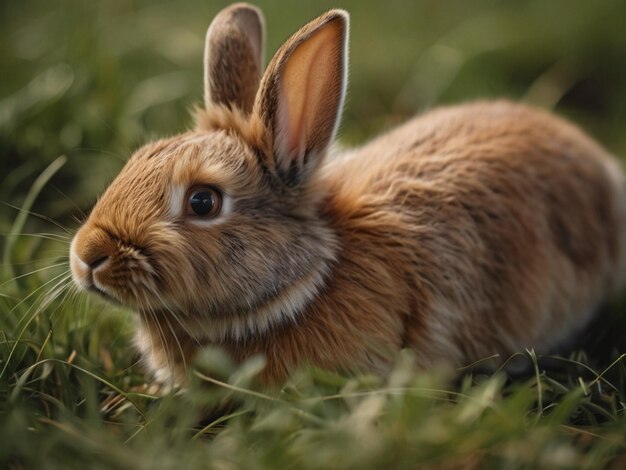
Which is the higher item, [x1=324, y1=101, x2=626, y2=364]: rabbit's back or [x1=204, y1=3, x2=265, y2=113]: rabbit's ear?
[x1=204, y1=3, x2=265, y2=113]: rabbit's ear

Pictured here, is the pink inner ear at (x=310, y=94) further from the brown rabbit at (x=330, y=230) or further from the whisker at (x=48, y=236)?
the whisker at (x=48, y=236)

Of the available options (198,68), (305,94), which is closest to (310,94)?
(305,94)

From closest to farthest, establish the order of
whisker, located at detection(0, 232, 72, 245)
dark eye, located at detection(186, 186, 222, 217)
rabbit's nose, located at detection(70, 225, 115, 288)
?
rabbit's nose, located at detection(70, 225, 115, 288) < dark eye, located at detection(186, 186, 222, 217) < whisker, located at detection(0, 232, 72, 245)

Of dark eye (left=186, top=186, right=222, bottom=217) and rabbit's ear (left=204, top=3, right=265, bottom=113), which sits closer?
dark eye (left=186, top=186, right=222, bottom=217)

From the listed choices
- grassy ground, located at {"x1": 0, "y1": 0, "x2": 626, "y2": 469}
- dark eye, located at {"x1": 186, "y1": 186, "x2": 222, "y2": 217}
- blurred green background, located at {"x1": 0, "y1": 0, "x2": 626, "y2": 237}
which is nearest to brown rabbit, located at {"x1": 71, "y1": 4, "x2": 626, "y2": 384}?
dark eye, located at {"x1": 186, "y1": 186, "x2": 222, "y2": 217}

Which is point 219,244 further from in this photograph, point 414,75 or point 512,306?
point 414,75

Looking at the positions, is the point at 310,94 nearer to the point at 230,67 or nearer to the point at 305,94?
the point at 305,94

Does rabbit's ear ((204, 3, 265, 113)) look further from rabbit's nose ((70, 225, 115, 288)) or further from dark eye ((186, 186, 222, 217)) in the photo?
rabbit's nose ((70, 225, 115, 288))
